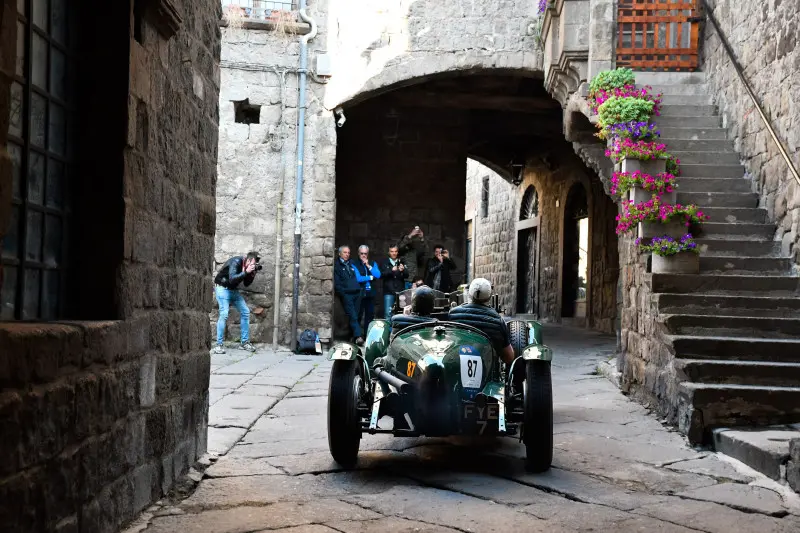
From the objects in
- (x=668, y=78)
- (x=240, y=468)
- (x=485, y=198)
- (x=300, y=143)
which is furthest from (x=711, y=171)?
(x=485, y=198)

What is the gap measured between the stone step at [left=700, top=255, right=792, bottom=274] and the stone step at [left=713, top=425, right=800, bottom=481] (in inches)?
82.4

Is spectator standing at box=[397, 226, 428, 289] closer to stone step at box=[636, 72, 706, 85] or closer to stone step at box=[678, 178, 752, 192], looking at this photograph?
stone step at box=[636, 72, 706, 85]

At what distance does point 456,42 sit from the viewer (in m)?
11.9

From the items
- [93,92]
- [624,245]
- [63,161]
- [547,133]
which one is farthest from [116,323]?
[547,133]

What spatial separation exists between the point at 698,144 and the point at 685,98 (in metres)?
1.22

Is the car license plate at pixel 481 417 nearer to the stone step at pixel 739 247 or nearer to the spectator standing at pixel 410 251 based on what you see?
the stone step at pixel 739 247

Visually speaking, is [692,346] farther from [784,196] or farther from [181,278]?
[181,278]

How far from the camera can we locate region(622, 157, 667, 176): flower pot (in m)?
8.05

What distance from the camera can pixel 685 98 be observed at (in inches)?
401

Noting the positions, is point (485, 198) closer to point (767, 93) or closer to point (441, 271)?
point (441, 271)

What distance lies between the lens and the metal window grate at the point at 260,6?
1195cm

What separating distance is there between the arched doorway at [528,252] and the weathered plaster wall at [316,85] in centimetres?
908

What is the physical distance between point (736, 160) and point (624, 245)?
170 centimetres

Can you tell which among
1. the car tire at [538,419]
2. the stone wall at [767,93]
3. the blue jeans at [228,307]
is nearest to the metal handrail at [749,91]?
the stone wall at [767,93]
